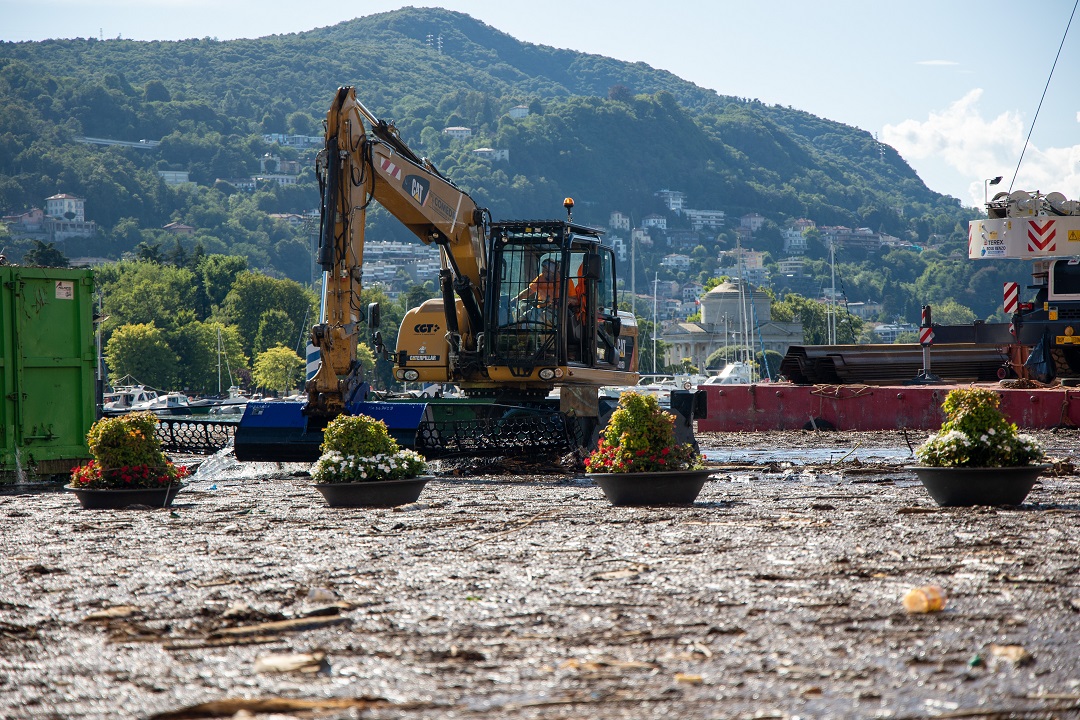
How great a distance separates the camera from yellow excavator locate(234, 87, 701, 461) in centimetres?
1761

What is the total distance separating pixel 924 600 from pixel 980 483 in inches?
178

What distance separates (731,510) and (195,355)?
357 ft

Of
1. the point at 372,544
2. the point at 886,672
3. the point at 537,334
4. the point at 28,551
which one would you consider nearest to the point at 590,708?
the point at 886,672

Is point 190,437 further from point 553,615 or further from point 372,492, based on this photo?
point 553,615

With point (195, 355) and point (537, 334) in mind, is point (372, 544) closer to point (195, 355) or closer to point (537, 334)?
point (537, 334)

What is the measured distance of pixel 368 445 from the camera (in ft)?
42.1

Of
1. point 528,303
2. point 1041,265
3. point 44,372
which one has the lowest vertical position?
point 44,372

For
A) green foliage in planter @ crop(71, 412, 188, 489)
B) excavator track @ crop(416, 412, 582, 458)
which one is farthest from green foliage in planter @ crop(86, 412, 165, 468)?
excavator track @ crop(416, 412, 582, 458)

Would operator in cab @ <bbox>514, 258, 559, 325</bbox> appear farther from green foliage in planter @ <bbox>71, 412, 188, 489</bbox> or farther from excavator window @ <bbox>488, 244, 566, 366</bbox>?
green foliage in planter @ <bbox>71, 412, 188, 489</bbox>

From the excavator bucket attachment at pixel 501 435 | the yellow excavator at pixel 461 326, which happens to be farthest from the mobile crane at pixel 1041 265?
the excavator bucket attachment at pixel 501 435

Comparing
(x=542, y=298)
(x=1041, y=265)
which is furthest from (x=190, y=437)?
(x=1041, y=265)

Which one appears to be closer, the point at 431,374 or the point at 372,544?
the point at 372,544

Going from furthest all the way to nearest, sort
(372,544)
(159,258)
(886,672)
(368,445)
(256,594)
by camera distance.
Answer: (159,258) → (368,445) → (372,544) → (256,594) → (886,672)

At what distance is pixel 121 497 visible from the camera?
12953 mm
